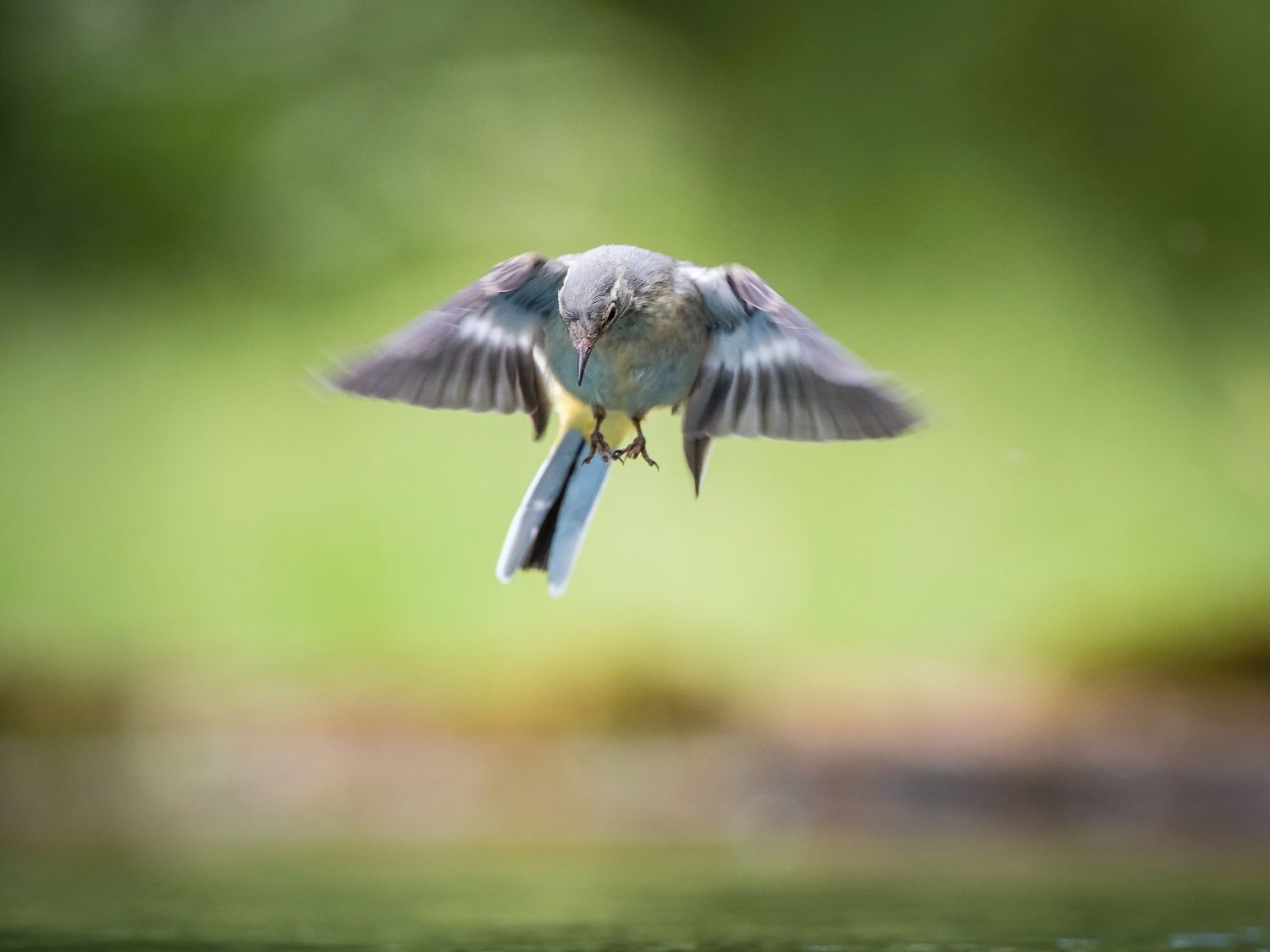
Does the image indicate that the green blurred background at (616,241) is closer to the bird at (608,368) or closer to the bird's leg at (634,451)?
the bird at (608,368)

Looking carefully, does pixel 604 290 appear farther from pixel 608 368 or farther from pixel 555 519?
pixel 555 519

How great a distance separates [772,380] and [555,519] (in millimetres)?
318

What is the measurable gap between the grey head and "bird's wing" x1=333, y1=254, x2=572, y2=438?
8cm

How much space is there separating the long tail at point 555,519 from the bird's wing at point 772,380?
0.44ft

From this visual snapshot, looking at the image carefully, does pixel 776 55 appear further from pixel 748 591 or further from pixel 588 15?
pixel 748 591

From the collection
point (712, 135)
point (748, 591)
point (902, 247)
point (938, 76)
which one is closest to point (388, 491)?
point (748, 591)

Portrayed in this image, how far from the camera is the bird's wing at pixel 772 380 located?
49.5 inches

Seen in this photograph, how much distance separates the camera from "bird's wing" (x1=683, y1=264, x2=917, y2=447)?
1.26m

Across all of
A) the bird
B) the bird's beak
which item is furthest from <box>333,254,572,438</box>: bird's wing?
the bird's beak

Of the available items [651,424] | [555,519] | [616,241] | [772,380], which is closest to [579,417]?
[555,519]

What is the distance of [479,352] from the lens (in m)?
1.51

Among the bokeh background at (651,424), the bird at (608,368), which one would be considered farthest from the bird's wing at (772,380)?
the bokeh background at (651,424)

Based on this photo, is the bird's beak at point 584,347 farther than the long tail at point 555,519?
No

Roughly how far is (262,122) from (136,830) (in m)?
1.94
